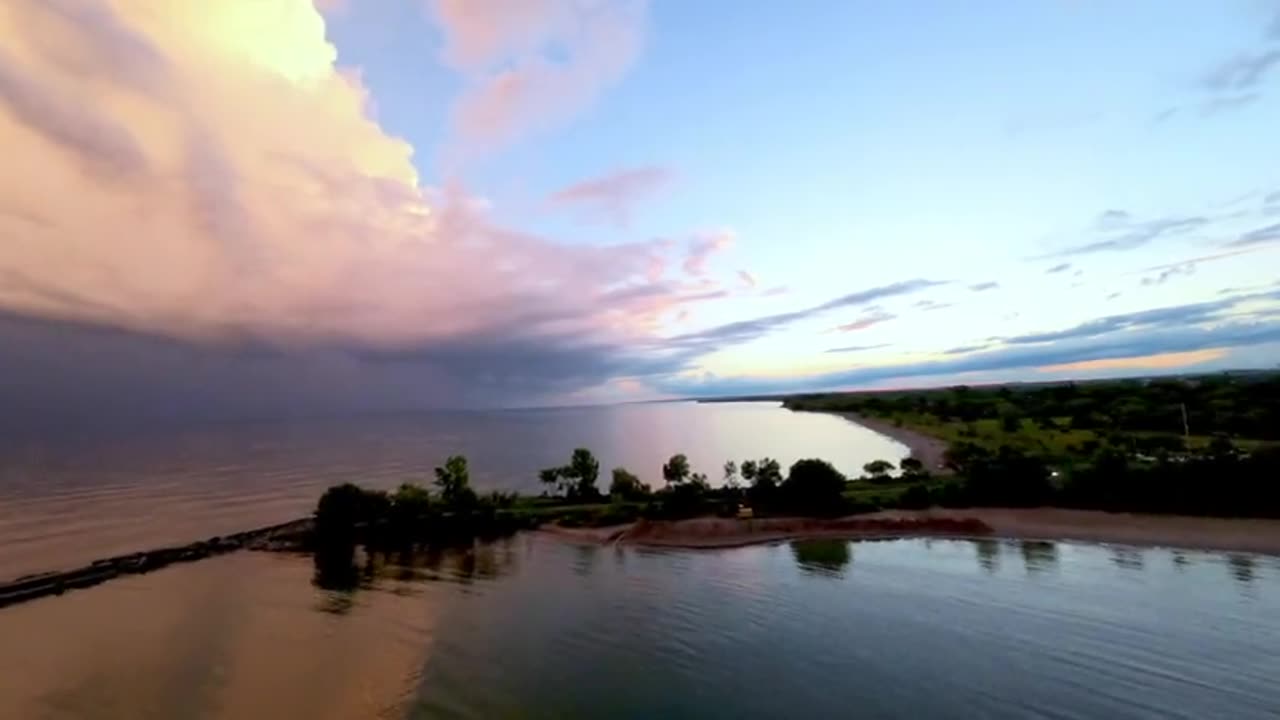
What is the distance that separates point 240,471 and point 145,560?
67.8 meters

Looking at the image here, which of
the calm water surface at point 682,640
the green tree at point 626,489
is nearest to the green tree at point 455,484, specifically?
the calm water surface at point 682,640

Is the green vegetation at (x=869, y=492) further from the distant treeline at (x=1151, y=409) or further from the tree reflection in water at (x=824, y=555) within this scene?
the tree reflection in water at (x=824, y=555)

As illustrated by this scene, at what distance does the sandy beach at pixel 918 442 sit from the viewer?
94562 millimetres

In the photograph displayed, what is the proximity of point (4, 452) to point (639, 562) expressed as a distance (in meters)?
187

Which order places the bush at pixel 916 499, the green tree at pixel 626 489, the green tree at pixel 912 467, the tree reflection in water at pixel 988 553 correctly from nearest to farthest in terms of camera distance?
the tree reflection in water at pixel 988 553, the bush at pixel 916 499, the green tree at pixel 626 489, the green tree at pixel 912 467

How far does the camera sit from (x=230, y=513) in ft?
244

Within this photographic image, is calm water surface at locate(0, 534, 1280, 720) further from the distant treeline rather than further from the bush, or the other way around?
the distant treeline

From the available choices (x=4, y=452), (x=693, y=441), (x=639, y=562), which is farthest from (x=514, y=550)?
(x=4, y=452)

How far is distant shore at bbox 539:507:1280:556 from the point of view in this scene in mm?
50844

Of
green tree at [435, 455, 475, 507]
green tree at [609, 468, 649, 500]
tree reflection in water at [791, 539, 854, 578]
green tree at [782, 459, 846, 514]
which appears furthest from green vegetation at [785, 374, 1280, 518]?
green tree at [435, 455, 475, 507]

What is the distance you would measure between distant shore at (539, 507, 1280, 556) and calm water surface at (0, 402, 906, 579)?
33.8 metres

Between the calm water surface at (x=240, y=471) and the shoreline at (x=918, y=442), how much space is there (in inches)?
137

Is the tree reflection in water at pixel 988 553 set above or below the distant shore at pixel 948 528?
below

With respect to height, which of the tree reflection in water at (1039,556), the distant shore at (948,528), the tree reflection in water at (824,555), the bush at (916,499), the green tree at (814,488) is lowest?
the tree reflection in water at (1039,556)
